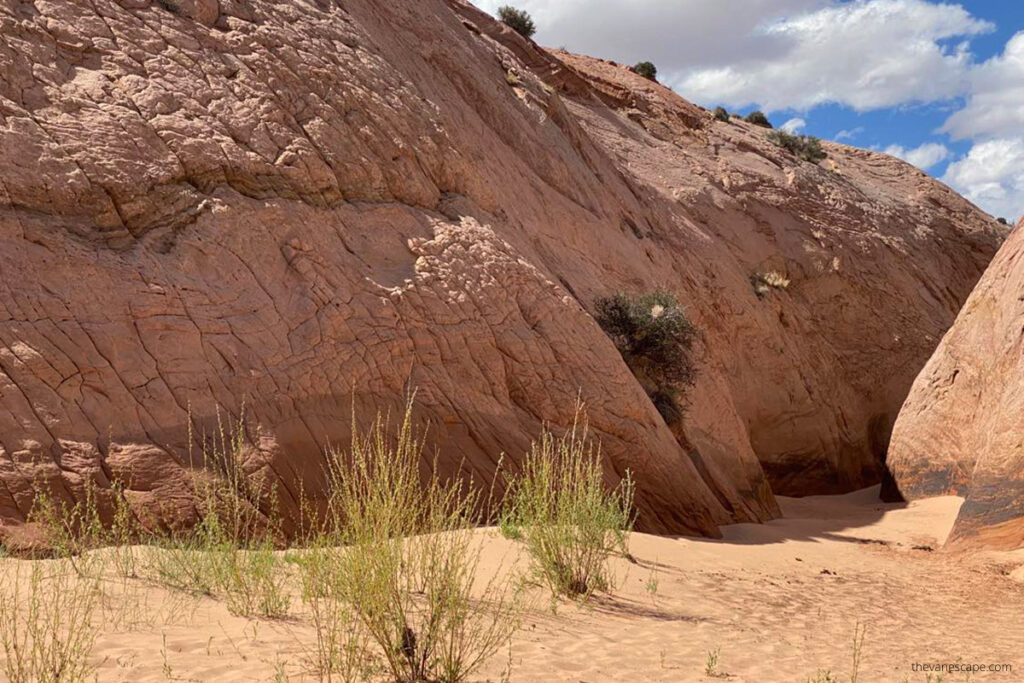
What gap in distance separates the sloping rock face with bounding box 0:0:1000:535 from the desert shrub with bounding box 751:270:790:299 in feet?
14.9

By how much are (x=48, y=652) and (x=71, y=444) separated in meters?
3.55

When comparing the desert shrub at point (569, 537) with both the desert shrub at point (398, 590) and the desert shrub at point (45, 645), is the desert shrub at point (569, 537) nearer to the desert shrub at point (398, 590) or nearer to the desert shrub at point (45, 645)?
the desert shrub at point (398, 590)

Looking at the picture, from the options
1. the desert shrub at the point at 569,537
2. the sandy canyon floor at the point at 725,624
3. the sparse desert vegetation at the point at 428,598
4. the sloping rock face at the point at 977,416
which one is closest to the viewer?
the sparse desert vegetation at the point at 428,598

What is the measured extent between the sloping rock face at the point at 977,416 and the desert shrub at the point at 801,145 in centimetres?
1341

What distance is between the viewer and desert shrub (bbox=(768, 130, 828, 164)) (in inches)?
1105

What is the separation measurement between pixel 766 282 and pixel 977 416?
25.2ft

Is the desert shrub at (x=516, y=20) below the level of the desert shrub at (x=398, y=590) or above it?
above

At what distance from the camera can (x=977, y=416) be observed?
14.2 metres

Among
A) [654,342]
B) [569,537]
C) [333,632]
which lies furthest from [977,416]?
[333,632]

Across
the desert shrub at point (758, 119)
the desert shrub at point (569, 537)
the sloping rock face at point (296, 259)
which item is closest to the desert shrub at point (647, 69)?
the desert shrub at point (758, 119)

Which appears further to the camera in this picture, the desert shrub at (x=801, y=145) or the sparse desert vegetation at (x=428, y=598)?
the desert shrub at (x=801, y=145)

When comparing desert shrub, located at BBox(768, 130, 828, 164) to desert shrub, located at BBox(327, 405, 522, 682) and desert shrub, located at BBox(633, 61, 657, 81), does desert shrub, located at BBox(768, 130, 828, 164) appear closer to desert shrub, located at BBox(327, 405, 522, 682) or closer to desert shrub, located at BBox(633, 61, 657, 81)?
desert shrub, located at BBox(633, 61, 657, 81)

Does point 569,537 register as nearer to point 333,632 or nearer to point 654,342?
point 333,632

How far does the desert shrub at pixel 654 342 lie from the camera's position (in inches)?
523
